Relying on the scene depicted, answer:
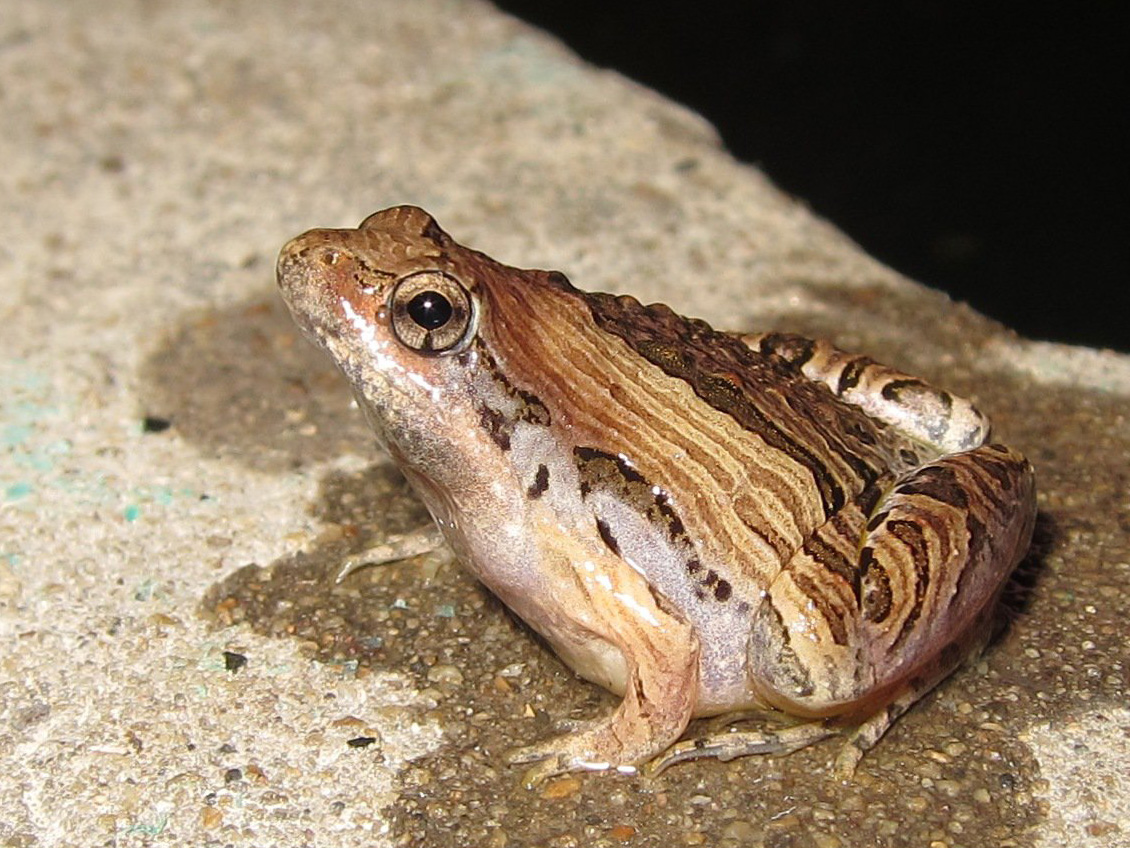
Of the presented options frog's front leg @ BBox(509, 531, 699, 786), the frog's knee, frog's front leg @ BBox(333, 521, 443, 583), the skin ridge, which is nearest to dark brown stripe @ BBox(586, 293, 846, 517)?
the skin ridge

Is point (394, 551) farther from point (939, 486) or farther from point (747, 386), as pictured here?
point (939, 486)

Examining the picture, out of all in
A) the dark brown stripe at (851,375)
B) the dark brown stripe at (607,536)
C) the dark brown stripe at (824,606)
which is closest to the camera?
the dark brown stripe at (824,606)

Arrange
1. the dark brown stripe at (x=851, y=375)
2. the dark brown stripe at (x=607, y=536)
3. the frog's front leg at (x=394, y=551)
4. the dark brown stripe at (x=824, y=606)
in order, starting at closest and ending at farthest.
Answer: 1. the dark brown stripe at (x=824, y=606)
2. the dark brown stripe at (x=607, y=536)
3. the dark brown stripe at (x=851, y=375)
4. the frog's front leg at (x=394, y=551)

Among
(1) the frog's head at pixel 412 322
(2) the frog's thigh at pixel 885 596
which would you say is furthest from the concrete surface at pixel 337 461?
(1) the frog's head at pixel 412 322

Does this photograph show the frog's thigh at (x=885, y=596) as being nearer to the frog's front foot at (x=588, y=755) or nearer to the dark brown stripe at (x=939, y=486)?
the dark brown stripe at (x=939, y=486)

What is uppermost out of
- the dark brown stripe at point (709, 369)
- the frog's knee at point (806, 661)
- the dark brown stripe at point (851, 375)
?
the dark brown stripe at point (709, 369)

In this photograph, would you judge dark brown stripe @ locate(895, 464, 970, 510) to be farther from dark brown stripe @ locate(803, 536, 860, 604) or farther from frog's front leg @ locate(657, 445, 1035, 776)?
A: dark brown stripe @ locate(803, 536, 860, 604)
